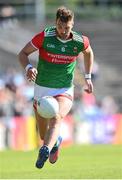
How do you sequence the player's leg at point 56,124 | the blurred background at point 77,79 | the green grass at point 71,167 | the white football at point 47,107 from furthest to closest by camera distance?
the blurred background at point 77,79
the green grass at point 71,167
the white football at point 47,107
the player's leg at point 56,124

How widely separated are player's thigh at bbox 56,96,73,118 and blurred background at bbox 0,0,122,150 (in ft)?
29.6

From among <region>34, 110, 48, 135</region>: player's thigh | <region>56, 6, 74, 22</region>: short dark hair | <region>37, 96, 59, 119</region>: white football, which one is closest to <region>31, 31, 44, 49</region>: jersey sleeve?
Result: <region>56, 6, 74, 22</region>: short dark hair

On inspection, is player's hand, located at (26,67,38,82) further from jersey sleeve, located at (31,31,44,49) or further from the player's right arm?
jersey sleeve, located at (31,31,44,49)

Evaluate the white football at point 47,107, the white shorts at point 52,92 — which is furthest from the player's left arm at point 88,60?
the white football at point 47,107

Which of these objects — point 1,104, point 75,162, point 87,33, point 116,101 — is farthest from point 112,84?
point 75,162

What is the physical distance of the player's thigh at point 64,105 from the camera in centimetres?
1228

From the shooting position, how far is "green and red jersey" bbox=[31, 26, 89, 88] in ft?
41.1

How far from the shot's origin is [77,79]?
23188 mm

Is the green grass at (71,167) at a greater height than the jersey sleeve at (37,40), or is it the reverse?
the jersey sleeve at (37,40)

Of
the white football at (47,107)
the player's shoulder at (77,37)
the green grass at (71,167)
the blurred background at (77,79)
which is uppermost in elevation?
the player's shoulder at (77,37)

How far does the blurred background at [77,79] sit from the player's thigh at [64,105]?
901 centimetres

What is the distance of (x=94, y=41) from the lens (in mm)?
38062

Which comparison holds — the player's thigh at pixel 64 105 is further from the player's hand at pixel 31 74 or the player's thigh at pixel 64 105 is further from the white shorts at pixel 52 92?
the player's hand at pixel 31 74

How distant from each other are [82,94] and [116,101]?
4393 millimetres
